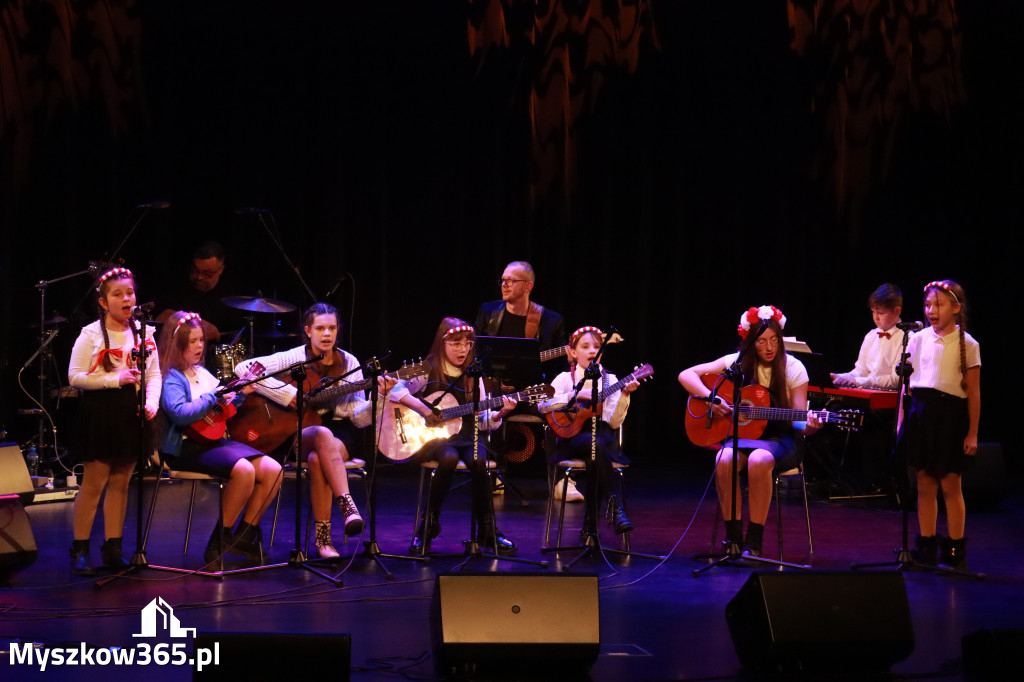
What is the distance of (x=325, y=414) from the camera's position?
5.97m

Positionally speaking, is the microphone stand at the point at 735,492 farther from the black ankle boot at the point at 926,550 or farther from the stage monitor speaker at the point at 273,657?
the stage monitor speaker at the point at 273,657

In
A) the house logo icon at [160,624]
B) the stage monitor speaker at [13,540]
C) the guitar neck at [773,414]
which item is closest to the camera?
the house logo icon at [160,624]

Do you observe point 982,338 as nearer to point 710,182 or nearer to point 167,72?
point 710,182

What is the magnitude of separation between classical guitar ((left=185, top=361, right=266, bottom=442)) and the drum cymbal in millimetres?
2555

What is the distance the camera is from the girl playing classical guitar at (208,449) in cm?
541

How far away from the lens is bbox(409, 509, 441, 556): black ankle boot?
579cm

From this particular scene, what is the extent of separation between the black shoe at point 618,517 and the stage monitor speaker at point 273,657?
2864mm

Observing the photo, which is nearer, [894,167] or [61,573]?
[61,573]

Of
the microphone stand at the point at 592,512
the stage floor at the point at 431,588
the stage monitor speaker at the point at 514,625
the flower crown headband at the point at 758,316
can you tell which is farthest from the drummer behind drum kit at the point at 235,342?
the stage monitor speaker at the point at 514,625

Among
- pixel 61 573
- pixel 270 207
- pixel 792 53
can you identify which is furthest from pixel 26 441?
pixel 792 53

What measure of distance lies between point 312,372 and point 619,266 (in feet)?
15.2

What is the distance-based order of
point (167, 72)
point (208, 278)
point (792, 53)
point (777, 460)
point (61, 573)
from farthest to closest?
point (792, 53) < point (167, 72) < point (208, 278) < point (777, 460) < point (61, 573)

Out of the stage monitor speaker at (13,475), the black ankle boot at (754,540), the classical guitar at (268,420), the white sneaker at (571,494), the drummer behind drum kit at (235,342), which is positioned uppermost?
the drummer behind drum kit at (235,342)

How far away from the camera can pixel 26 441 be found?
8766 millimetres
